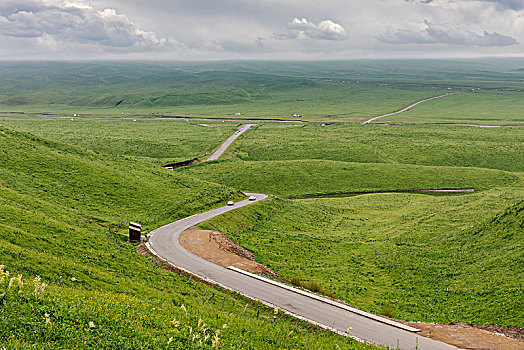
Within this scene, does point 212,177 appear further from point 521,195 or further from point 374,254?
point 521,195

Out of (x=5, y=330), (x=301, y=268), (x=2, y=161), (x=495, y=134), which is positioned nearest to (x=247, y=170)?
(x=2, y=161)

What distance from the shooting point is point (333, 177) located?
96.7 m

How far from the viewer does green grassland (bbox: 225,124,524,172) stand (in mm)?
120875

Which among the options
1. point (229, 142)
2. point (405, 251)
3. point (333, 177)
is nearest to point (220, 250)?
point (405, 251)

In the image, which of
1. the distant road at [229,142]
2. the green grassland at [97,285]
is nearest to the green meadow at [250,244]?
the green grassland at [97,285]

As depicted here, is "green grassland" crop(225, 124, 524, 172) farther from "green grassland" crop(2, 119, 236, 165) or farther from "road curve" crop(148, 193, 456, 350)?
"road curve" crop(148, 193, 456, 350)

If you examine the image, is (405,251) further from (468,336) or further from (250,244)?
(468,336)

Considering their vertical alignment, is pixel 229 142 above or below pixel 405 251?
above

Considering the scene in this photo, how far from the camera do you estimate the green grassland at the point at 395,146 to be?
121m

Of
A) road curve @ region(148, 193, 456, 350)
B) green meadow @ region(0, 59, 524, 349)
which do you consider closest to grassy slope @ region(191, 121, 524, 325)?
green meadow @ region(0, 59, 524, 349)

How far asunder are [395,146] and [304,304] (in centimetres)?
11357

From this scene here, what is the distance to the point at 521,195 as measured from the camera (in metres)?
70.4

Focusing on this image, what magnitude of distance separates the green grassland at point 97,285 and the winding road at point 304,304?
183 cm

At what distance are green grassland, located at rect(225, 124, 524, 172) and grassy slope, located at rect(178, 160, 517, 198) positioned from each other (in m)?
17.2
